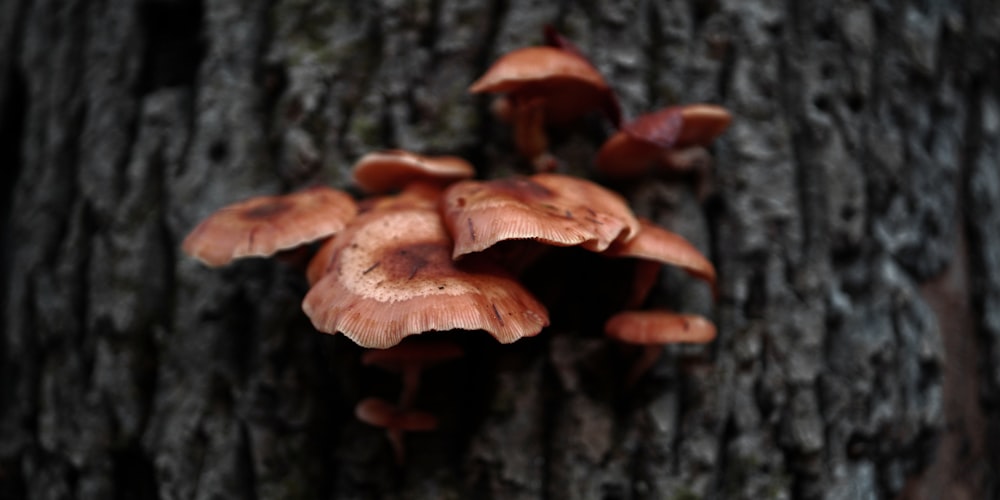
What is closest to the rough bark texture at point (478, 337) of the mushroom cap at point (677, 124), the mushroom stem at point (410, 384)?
the mushroom stem at point (410, 384)

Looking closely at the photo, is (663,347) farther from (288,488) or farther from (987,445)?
(987,445)

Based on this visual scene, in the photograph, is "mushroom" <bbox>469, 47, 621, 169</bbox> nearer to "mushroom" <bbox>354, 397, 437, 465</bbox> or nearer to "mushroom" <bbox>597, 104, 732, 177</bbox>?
"mushroom" <bbox>597, 104, 732, 177</bbox>

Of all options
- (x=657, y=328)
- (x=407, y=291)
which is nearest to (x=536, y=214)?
(x=407, y=291)

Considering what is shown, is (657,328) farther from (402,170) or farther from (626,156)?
(402,170)

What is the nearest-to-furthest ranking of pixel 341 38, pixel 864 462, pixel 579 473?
pixel 579 473
pixel 864 462
pixel 341 38

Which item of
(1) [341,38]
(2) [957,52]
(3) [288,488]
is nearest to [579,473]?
(3) [288,488]

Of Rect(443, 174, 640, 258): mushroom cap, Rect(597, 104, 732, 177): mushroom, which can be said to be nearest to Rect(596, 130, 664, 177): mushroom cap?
Rect(597, 104, 732, 177): mushroom

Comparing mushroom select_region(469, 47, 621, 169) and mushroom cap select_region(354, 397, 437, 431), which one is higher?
mushroom select_region(469, 47, 621, 169)
